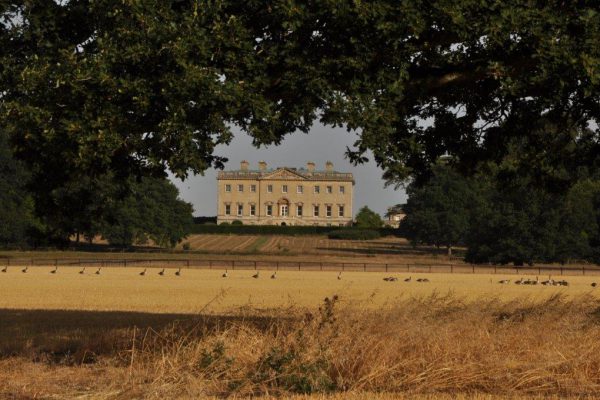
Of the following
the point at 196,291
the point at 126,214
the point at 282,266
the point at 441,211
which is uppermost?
the point at 441,211

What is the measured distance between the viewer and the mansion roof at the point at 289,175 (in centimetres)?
18312

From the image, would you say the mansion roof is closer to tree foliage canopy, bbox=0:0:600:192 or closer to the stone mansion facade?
the stone mansion facade

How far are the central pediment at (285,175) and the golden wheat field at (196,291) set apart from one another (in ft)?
381

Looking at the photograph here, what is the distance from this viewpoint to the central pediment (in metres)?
182

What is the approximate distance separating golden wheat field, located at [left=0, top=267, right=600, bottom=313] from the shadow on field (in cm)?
228

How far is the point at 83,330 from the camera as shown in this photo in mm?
19250

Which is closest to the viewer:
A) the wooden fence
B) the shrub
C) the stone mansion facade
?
the wooden fence

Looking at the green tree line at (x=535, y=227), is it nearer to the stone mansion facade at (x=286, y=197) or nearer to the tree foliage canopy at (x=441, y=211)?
the tree foliage canopy at (x=441, y=211)

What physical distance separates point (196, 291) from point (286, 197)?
139958mm

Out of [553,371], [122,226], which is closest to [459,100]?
[553,371]

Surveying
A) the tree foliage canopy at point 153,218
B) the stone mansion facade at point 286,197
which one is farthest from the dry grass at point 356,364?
the stone mansion facade at point 286,197

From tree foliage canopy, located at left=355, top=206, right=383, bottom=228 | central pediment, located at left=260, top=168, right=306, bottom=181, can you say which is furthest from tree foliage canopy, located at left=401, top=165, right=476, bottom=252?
central pediment, located at left=260, top=168, right=306, bottom=181

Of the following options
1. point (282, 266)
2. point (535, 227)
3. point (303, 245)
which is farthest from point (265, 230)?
point (282, 266)

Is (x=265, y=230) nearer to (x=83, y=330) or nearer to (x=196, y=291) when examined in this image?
(x=196, y=291)
